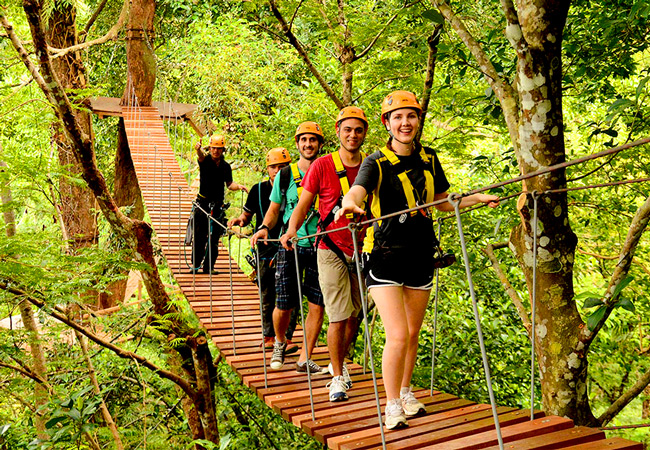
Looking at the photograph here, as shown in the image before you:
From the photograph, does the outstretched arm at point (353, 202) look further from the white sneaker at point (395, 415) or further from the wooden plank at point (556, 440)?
the wooden plank at point (556, 440)

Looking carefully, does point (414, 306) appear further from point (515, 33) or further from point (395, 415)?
point (515, 33)

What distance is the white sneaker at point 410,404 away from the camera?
2.21m

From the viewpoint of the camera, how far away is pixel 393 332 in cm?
203

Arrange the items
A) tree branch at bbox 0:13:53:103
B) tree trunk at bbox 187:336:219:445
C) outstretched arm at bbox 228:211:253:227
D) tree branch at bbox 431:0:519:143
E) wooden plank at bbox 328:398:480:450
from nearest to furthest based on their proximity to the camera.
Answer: wooden plank at bbox 328:398:480:450 < tree branch at bbox 431:0:519:143 < tree branch at bbox 0:13:53:103 < outstretched arm at bbox 228:211:253:227 < tree trunk at bbox 187:336:219:445

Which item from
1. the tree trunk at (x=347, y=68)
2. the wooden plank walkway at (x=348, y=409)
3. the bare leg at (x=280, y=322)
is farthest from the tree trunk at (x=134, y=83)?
the bare leg at (x=280, y=322)

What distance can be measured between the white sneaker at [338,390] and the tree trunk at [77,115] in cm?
465

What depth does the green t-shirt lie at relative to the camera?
2826mm

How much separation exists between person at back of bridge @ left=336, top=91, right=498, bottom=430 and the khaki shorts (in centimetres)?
44

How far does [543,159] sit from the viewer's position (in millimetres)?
2314

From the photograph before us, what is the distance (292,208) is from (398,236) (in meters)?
1.01

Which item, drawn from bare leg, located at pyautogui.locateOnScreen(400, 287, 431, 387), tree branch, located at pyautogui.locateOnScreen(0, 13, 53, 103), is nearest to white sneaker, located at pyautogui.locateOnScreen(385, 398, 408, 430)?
bare leg, located at pyautogui.locateOnScreen(400, 287, 431, 387)

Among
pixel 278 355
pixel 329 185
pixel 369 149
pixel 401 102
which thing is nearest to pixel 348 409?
pixel 278 355

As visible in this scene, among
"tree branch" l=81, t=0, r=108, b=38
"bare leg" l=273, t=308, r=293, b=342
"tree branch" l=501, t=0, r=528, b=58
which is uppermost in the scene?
"tree branch" l=81, t=0, r=108, b=38

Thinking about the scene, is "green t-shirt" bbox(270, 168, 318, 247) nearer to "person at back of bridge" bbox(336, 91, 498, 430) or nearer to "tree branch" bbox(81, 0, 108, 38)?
"person at back of bridge" bbox(336, 91, 498, 430)
